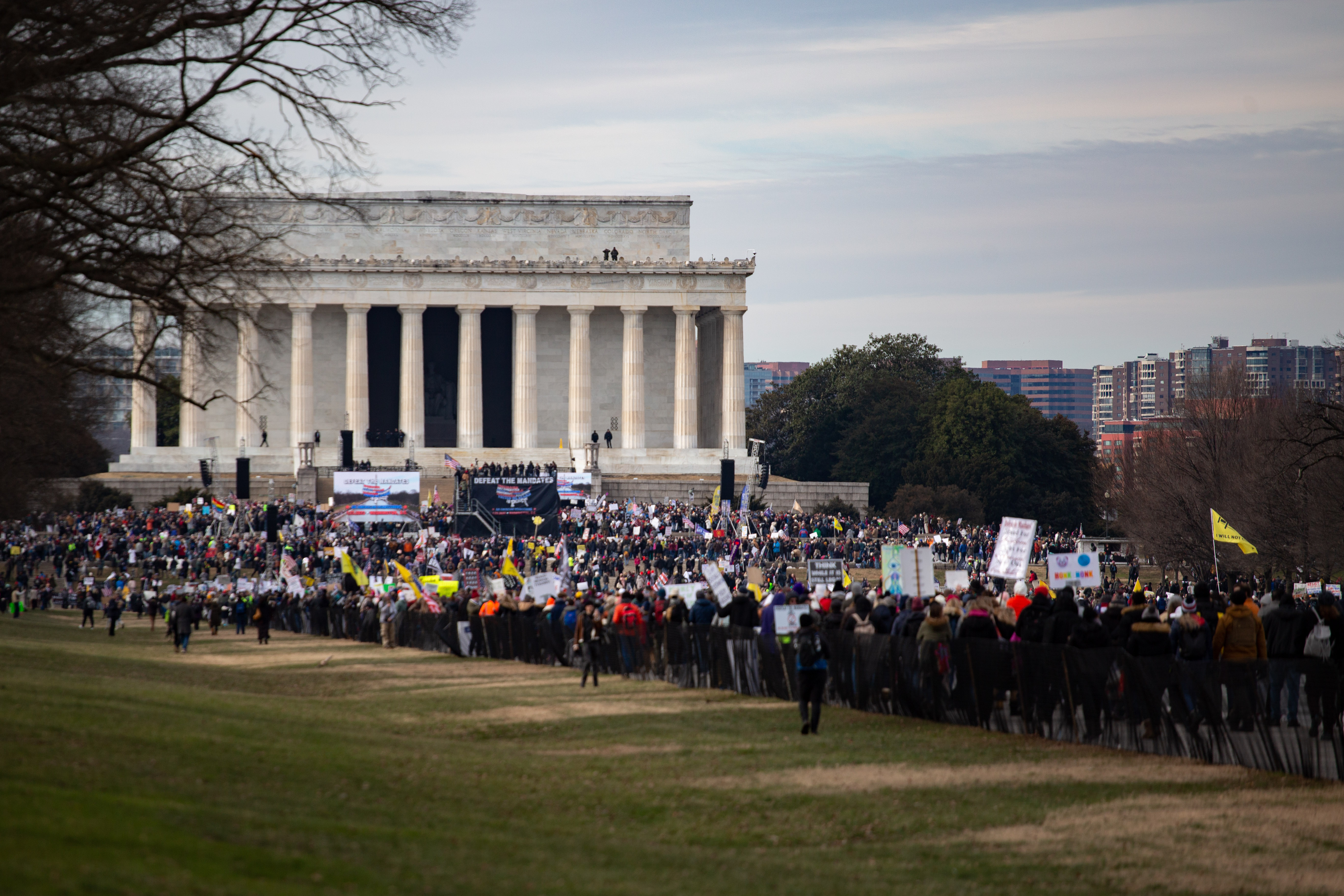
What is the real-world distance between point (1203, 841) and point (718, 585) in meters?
15.5

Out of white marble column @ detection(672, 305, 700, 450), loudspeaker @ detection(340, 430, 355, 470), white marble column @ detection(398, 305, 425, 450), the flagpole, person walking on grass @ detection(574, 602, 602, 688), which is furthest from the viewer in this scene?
white marble column @ detection(672, 305, 700, 450)

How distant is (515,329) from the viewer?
100m

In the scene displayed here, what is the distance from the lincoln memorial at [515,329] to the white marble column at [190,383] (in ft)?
0.71

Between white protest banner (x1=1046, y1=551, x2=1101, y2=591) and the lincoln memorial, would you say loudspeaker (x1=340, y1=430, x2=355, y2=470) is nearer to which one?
the lincoln memorial

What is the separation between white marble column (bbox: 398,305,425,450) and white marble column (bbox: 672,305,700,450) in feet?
54.2

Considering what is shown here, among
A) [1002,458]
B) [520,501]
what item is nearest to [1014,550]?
[520,501]

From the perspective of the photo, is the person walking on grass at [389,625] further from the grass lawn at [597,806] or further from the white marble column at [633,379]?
the white marble column at [633,379]

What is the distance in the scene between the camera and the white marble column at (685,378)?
99.2 metres

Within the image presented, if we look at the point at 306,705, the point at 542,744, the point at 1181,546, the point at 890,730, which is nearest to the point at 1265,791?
the point at 890,730

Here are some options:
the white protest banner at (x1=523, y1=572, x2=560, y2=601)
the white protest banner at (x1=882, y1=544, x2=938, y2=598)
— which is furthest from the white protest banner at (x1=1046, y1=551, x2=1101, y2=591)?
the white protest banner at (x1=523, y1=572, x2=560, y2=601)

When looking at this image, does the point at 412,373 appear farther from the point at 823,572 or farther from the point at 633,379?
the point at 823,572

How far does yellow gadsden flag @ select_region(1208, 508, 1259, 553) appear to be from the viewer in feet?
129

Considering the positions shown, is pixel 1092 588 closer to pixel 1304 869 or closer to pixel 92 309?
pixel 92 309

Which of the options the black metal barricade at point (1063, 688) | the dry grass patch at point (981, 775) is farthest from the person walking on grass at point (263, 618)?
the dry grass patch at point (981, 775)
